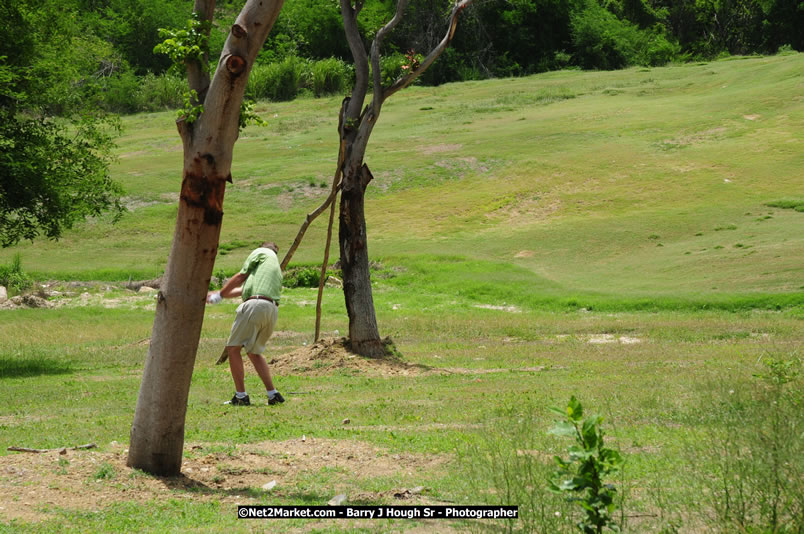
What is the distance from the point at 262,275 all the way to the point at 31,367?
7479 mm

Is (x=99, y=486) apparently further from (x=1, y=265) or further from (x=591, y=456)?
(x=1, y=265)

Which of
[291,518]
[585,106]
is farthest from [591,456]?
[585,106]

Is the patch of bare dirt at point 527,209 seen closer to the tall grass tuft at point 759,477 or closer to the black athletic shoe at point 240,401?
the black athletic shoe at point 240,401

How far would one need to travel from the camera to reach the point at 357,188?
17266 mm

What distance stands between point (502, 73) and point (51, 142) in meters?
73.7

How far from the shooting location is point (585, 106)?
2393 inches

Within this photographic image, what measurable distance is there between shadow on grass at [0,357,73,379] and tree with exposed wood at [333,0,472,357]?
5.49 metres

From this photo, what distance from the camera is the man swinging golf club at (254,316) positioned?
11742mm

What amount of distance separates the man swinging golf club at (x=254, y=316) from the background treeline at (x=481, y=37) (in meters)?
66.8

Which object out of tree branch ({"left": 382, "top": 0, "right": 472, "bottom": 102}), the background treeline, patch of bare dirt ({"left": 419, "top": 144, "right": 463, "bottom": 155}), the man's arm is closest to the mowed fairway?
patch of bare dirt ({"left": 419, "top": 144, "right": 463, "bottom": 155})

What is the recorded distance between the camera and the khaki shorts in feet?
38.8

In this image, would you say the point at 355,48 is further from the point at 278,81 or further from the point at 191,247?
the point at 278,81

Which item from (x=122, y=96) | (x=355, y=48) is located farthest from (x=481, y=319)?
(x=122, y=96)

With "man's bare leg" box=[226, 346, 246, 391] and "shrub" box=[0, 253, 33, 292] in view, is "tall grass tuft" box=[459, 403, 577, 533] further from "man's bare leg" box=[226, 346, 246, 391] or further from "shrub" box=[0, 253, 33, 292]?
"shrub" box=[0, 253, 33, 292]
